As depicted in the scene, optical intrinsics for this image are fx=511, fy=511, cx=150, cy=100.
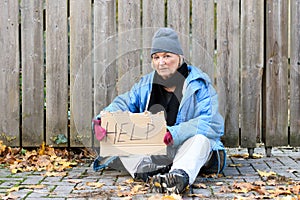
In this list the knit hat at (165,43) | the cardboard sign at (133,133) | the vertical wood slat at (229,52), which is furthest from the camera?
the vertical wood slat at (229,52)

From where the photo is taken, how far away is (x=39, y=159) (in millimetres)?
4473

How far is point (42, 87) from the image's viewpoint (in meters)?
4.69

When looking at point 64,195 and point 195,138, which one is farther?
point 195,138

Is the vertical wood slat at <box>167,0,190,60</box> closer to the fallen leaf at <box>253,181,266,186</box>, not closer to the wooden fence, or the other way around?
the wooden fence

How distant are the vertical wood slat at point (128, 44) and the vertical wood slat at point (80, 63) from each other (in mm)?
296

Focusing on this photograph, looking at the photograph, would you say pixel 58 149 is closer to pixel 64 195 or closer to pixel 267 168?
pixel 64 195

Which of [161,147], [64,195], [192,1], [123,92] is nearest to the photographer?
[64,195]

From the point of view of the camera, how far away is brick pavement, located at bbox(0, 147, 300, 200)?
3.37 metres

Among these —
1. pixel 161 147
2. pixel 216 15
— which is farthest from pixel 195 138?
pixel 216 15

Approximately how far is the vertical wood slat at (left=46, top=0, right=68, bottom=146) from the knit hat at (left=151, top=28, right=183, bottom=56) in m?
1.08

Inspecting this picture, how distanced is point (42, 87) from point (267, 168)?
2128mm

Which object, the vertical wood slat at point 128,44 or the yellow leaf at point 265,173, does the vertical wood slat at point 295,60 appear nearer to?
the yellow leaf at point 265,173

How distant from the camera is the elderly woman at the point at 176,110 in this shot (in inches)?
145

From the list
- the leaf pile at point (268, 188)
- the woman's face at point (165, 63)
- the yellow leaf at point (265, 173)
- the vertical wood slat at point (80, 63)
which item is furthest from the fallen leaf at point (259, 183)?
the vertical wood slat at point (80, 63)
